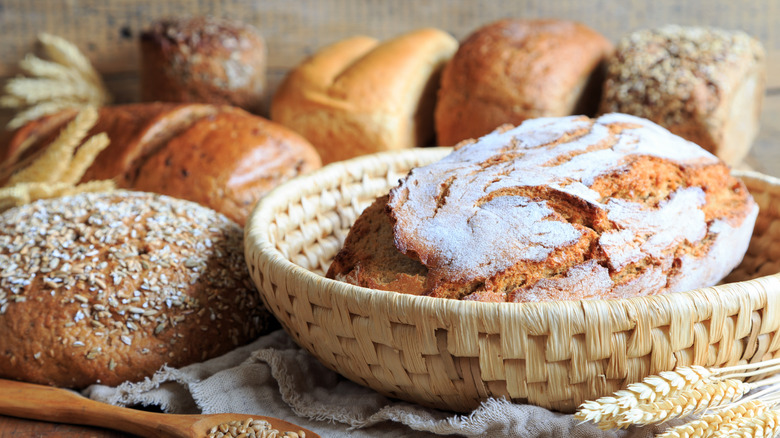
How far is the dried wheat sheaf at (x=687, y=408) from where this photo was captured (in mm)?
662

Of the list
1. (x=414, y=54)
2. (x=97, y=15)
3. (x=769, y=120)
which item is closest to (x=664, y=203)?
(x=414, y=54)

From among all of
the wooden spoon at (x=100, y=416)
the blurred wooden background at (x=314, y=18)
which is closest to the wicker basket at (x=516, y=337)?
the wooden spoon at (x=100, y=416)

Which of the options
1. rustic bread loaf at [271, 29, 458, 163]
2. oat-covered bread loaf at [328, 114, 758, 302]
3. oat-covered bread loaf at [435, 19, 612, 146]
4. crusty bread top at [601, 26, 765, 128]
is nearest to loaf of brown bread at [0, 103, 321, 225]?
rustic bread loaf at [271, 29, 458, 163]

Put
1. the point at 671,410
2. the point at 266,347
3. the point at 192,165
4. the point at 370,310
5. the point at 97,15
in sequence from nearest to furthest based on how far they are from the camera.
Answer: the point at 671,410
the point at 370,310
the point at 266,347
the point at 192,165
the point at 97,15

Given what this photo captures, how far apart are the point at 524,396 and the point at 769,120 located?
2232 mm

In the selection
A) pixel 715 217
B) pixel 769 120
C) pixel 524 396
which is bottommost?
pixel 769 120

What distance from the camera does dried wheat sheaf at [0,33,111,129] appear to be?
2.01 m

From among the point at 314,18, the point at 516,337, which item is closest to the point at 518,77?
the point at 314,18

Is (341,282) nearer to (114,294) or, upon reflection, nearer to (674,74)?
(114,294)

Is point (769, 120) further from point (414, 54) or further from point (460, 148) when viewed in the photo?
point (460, 148)

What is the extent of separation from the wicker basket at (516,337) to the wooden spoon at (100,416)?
6.0 inches

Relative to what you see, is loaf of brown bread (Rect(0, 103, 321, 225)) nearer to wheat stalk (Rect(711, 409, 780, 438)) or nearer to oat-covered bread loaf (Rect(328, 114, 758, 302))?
oat-covered bread loaf (Rect(328, 114, 758, 302))

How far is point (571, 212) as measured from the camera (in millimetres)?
908

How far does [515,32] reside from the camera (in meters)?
1.86
